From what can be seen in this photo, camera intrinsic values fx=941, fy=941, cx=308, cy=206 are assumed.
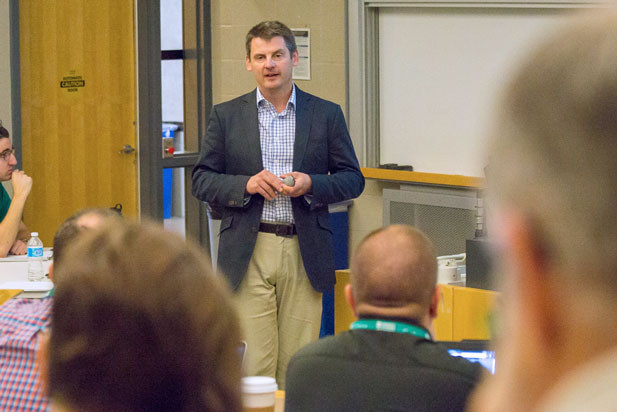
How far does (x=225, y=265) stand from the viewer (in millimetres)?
4195

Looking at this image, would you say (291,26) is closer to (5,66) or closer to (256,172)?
(5,66)

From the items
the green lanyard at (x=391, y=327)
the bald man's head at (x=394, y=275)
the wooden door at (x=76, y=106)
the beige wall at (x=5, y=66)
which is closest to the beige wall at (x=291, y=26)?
the wooden door at (x=76, y=106)

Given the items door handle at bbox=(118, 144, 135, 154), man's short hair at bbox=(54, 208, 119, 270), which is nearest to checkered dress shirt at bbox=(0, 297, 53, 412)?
man's short hair at bbox=(54, 208, 119, 270)

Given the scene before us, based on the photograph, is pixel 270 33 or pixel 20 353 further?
pixel 270 33

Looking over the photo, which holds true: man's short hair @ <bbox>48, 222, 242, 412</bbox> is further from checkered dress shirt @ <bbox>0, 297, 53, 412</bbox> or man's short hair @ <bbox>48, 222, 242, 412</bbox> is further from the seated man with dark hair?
checkered dress shirt @ <bbox>0, 297, 53, 412</bbox>

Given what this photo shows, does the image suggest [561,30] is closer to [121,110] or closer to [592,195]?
[592,195]

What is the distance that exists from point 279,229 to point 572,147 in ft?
12.2

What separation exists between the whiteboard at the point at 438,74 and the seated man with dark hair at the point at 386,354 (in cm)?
327

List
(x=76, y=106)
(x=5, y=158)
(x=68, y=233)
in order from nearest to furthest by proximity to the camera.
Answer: (x=68, y=233), (x=5, y=158), (x=76, y=106)

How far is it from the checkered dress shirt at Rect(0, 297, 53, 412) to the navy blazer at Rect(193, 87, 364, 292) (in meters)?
1.85

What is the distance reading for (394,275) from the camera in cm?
212

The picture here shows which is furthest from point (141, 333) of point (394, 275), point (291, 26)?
point (291, 26)

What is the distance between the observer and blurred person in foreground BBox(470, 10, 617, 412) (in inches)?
17.4

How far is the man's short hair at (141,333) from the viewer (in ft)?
2.48
